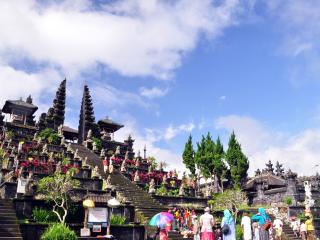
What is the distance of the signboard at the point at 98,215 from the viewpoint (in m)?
18.3

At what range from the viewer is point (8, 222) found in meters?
16.7

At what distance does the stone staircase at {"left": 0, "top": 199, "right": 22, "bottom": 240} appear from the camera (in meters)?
15.7

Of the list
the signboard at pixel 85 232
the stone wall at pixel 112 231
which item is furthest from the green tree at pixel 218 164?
the signboard at pixel 85 232

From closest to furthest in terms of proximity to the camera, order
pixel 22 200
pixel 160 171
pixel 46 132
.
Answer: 1. pixel 22 200
2. pixel 160 171
3. pixel 46 132

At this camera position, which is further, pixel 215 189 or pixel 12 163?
pixel 215 189

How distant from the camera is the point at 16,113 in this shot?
49.2 m

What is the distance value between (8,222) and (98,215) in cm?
432

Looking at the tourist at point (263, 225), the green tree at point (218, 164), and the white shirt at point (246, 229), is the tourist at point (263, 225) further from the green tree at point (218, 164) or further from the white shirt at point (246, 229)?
the green tree at point (218, 164)

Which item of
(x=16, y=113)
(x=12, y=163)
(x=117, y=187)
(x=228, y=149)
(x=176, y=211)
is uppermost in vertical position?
(x=16, y=113)

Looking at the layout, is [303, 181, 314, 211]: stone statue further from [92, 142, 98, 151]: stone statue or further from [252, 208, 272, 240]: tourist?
[92, 142, 98, 151]: stone statue

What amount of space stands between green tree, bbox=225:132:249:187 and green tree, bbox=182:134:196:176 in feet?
15.0

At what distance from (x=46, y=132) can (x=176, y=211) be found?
23627 mm

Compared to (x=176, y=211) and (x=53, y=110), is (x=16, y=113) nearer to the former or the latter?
(x=53, y=110)

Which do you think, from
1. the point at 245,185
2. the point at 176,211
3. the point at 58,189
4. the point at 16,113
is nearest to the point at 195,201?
the point at 176,211
